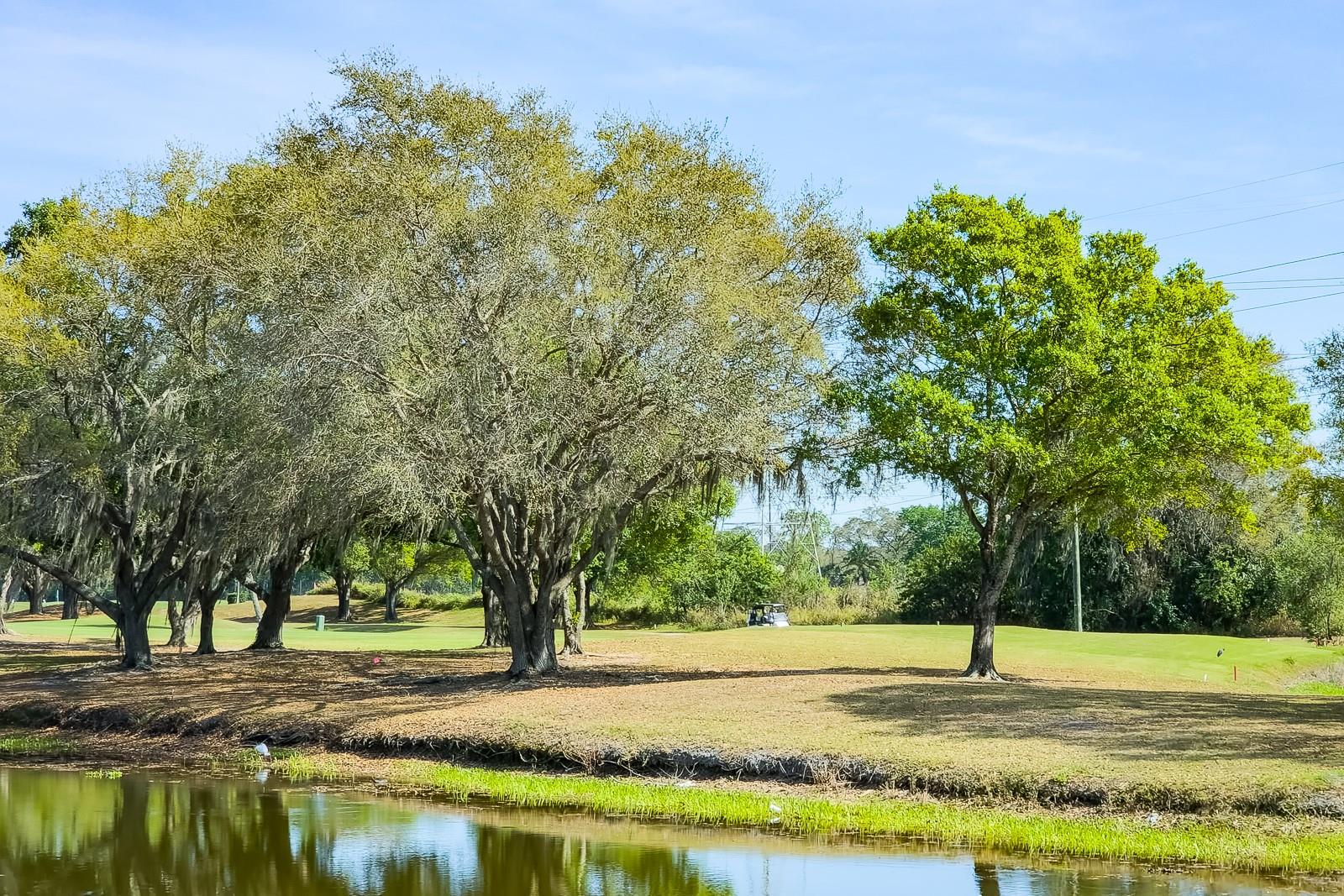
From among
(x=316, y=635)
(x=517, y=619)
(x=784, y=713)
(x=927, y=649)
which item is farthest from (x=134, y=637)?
(x=927, y=649)

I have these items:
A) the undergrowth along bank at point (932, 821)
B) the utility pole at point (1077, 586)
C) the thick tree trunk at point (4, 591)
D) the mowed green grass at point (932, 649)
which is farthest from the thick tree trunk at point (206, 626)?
the utility pole at point (1077, 586)

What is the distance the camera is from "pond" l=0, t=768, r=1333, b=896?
40.3 ft

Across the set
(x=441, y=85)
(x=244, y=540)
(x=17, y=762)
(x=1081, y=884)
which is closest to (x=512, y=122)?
(x=441, y=85)

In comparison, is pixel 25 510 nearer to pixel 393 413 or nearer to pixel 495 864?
pixel 393 413

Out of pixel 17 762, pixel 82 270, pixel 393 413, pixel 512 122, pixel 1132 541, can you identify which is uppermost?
pixel 512 122

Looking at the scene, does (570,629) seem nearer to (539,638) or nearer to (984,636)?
(539,638)

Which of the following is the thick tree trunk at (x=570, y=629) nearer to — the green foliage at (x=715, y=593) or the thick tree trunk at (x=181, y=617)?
the thick tree trunk at (x=181, y=617)

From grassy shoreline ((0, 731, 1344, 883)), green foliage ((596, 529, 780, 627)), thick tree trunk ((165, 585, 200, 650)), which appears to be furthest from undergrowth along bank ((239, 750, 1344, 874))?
green foliage ((596, 529, 780, 627))

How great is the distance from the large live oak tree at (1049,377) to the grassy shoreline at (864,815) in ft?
37.1

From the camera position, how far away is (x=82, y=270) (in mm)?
27031

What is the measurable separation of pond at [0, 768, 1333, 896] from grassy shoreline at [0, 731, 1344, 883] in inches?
18.9

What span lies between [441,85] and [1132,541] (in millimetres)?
19206

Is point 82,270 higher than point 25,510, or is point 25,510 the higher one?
point 82,270

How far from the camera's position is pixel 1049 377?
25.9 m
